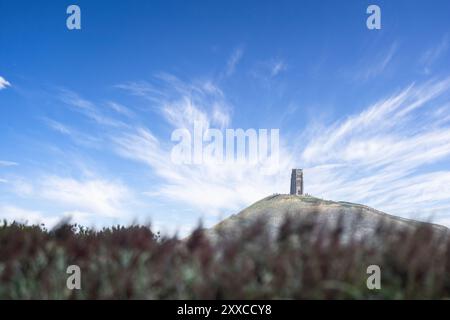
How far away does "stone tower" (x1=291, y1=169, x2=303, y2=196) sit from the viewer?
113ft

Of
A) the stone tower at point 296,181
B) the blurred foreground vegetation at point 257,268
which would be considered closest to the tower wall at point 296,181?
the stone tower at point 296,181

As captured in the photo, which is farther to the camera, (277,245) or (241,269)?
(277,245)

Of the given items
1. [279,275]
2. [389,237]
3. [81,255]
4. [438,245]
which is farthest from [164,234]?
[438,245]

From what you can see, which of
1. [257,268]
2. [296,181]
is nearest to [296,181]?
[296,181]

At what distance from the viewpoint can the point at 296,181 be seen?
35.6 meters

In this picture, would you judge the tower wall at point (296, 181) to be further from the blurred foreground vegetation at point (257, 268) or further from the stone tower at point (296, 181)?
the blurred foreground vegetation at point (257, 268)

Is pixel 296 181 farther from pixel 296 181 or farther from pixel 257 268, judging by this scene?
pixel 257 268

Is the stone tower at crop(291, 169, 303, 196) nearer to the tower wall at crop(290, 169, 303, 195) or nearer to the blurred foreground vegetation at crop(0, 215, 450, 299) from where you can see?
the tower wall at crop(290, 169, 303, 195)

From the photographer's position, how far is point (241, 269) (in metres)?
4.96

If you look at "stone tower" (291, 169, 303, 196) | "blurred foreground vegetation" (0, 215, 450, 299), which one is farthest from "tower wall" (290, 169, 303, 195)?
"blurred foreground vegetation" (0, 215, 450, 299)
